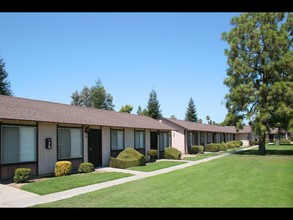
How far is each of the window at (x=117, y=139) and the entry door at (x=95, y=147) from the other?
1547 millimetres

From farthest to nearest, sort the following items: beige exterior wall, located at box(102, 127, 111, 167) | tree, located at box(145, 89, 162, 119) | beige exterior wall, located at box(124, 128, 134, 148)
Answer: tree, located at box(145, 89, 162, 119) → beige exterior wall, located at box(124, 128, 134, 148) → beige exterior wall, located at box(102, 127, 111, 167)

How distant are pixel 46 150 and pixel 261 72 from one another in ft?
81.3

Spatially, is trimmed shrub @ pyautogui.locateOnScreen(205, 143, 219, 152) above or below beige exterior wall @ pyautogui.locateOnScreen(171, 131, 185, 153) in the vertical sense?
below

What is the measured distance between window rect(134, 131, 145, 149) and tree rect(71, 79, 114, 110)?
39860 mm

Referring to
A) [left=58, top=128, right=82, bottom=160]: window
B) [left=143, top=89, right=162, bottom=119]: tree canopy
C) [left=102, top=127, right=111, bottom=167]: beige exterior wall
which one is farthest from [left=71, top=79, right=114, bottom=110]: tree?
[left=58, top=128, right=82, bottom=160]: window

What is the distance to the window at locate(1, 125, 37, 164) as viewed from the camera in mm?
12953

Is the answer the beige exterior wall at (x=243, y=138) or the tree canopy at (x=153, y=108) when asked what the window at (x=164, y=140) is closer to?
the tree canopy at (x=153, y=108)

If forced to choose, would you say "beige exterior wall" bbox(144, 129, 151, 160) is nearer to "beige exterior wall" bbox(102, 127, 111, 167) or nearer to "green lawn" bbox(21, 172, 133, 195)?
"beige exterior wall" bbox(102, 127, 111, 167)

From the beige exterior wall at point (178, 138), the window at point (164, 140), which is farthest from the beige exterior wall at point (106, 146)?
the beige exterior wall at point (178, 138)
